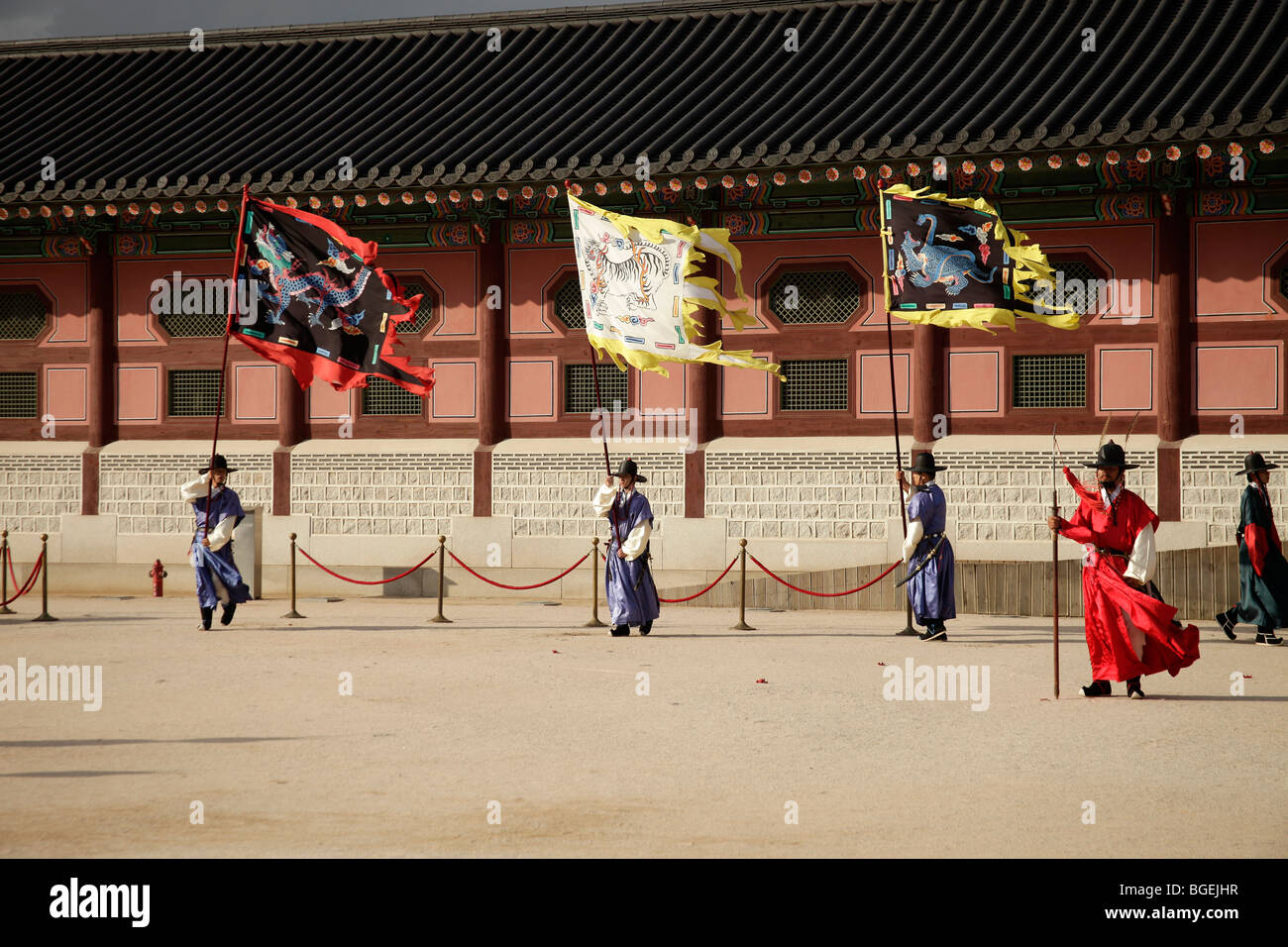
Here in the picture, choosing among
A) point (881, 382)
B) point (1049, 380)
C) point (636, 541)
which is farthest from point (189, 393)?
point (1049, 380)

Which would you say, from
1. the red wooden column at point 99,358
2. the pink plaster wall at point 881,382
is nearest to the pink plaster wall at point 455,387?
the red wooden column at point 99,358

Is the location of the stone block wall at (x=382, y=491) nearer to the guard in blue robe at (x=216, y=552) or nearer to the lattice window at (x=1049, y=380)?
the guard in blue robe at (x=216, y=552)

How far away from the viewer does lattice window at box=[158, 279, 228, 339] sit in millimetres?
17641

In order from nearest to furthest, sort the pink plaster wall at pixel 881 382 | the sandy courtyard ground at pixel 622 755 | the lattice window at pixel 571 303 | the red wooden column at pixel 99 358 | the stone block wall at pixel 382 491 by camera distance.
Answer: the sandy courtyard ground at pixel 622 755, the pink plaster wall at pixel 881 382, the lattice window at pixel 571 303, the stone block wall at pixel 382 491, the red wooden column at pixel 99 358

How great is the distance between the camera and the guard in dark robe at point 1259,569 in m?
12.0

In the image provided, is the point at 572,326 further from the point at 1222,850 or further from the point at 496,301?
the point at 1222,850

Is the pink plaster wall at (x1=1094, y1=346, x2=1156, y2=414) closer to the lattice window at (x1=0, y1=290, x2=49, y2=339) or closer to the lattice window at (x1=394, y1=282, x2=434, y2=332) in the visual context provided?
the lattice window at (x1=394, y1=282, x2=434, y2=332)

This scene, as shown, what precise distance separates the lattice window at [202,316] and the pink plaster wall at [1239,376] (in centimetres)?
1238

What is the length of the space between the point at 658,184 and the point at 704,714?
29.0 ft

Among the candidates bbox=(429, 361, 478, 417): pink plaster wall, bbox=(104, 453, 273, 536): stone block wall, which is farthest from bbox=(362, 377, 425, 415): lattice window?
bbox=(104, 453, 273, 536): stone block wall

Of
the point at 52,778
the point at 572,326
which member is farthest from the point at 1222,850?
the point at 572,326

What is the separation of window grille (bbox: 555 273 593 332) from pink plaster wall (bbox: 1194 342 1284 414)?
7.39m

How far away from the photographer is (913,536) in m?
12.2

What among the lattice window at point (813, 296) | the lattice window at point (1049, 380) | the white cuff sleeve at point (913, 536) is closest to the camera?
the white cuff sleeve at point (913, 536)
